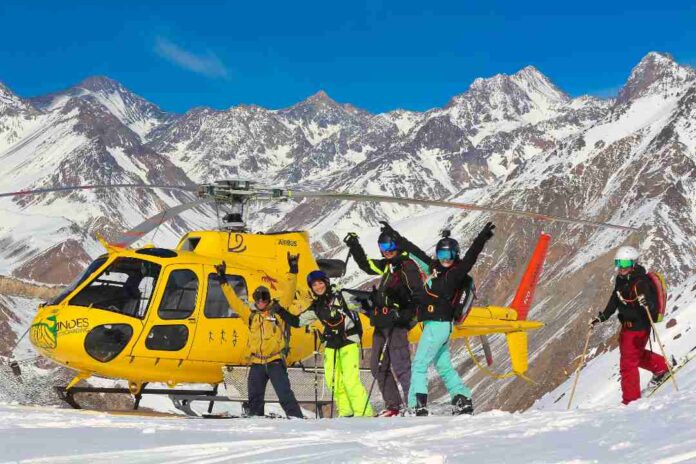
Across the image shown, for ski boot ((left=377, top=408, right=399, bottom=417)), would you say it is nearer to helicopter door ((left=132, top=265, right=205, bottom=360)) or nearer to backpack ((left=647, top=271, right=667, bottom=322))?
helicopter door ((left=132, top=265, right=205, bottom=360))

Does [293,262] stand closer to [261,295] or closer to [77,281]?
[261,295]

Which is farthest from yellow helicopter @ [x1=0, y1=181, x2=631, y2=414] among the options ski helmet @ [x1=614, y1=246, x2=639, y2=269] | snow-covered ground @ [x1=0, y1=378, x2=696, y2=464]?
snow-covered ground @ [x1=0, y1=378, x2=696, y2=464]

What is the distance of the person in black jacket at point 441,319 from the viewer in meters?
11.3

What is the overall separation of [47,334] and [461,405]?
6.05m

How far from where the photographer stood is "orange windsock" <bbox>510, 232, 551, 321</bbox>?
1794 cm

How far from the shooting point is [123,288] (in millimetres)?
13648

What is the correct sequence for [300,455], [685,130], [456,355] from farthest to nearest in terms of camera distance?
[685,130]
[456,355]
[300,455]

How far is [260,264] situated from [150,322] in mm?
2482

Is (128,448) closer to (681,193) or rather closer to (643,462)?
(643,462)

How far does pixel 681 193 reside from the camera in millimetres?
159500

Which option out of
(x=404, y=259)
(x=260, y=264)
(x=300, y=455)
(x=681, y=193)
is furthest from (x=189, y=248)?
(x=681, y=193)

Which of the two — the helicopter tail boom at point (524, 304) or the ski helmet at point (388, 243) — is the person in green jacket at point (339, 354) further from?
the helicopter tail boom at point (524, 304)

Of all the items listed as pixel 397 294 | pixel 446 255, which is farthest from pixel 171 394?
pixel 446 255

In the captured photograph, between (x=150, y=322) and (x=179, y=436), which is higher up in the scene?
(x=150, y=322)
